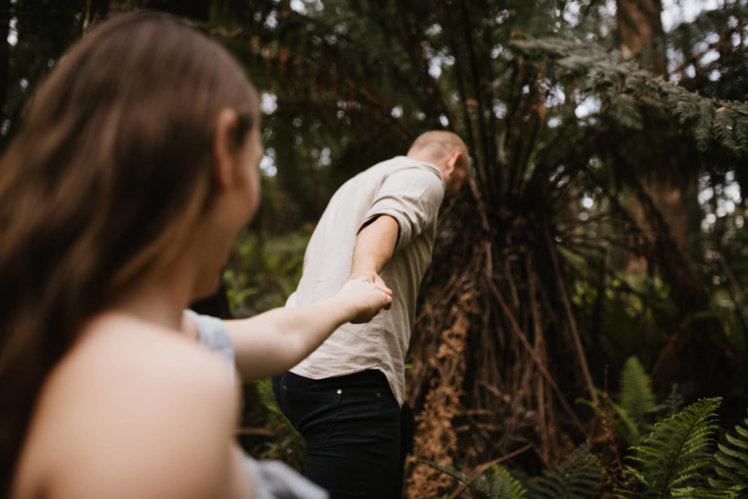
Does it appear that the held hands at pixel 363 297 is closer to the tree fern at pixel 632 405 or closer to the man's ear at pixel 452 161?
the man's ear at pixel 452 161

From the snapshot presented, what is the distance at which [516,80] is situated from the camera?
12.1ft

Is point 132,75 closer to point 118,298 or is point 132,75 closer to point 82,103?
point 82,103

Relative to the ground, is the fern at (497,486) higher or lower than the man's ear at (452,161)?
lower

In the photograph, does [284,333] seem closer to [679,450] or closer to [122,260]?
[122,260]

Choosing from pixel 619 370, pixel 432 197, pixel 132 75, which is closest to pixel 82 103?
pixel 132 75

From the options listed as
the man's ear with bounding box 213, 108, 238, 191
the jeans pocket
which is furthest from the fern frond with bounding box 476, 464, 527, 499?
the man's ear with bounding box 213, 108, 238, 191

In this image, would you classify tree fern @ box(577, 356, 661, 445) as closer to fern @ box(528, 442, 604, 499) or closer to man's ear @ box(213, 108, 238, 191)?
fern @ box(528, 442, 604, 499)

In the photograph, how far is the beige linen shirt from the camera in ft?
5.66

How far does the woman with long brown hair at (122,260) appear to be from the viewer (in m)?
0.56

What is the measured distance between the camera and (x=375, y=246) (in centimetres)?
159

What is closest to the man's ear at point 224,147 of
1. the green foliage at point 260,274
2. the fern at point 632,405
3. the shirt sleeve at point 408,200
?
the shirt sleeve at point 408,200

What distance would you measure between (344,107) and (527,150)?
128cm

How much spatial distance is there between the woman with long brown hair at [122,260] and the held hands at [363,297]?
1.78 feet

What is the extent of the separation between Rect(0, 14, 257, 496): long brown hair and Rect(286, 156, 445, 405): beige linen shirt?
103 centimetres
